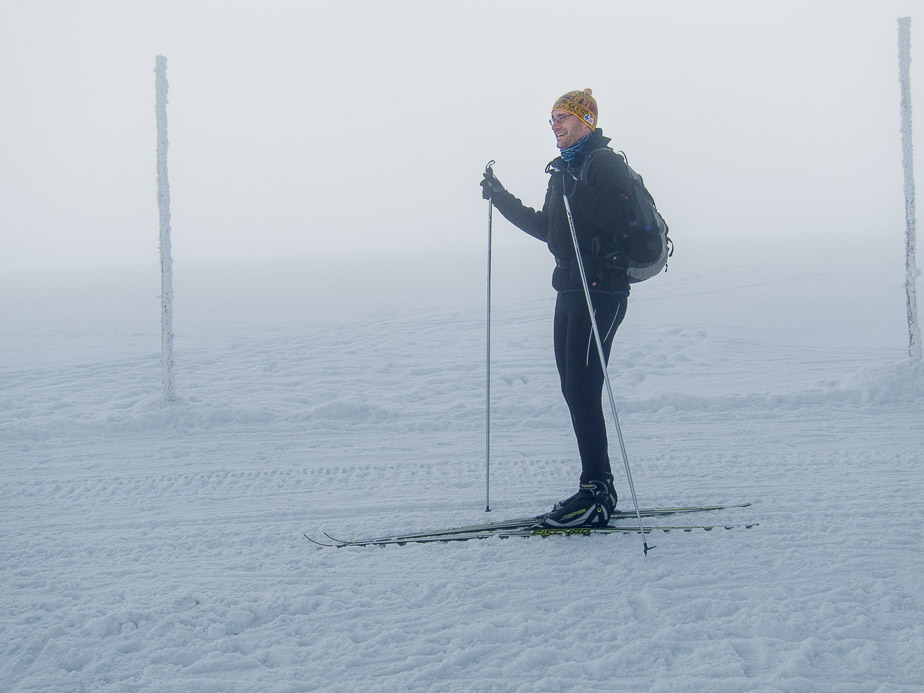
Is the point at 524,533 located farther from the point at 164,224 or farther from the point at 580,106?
the point at 164,224

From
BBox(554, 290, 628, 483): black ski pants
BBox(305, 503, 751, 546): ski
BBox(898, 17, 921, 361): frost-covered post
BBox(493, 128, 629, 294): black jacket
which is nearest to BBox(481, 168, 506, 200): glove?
BBox(493, 128, 629, 294): black jacket

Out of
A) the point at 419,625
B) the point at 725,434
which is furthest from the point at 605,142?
the point at 725,434

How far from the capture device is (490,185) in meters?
3.87

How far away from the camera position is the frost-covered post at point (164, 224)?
6.55 meters

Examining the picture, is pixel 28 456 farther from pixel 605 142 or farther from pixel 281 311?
pixel 281 311

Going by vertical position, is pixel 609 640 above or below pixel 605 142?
below

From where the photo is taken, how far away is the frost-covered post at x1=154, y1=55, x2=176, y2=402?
258 inches

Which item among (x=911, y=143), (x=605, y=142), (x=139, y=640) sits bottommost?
(x=139, y=640)

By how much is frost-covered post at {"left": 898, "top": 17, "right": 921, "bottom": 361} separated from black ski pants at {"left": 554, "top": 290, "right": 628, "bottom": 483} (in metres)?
4.37

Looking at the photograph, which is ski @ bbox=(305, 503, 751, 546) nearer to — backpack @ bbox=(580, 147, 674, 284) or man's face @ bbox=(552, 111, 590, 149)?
backpack @ bbox=(580, 147, 674, 284)

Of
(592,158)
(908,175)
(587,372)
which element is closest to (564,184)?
(592,158)

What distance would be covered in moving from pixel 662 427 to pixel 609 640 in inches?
130

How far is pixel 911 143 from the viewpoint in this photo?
6.85 m

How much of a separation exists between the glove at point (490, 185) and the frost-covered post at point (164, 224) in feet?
12.2
